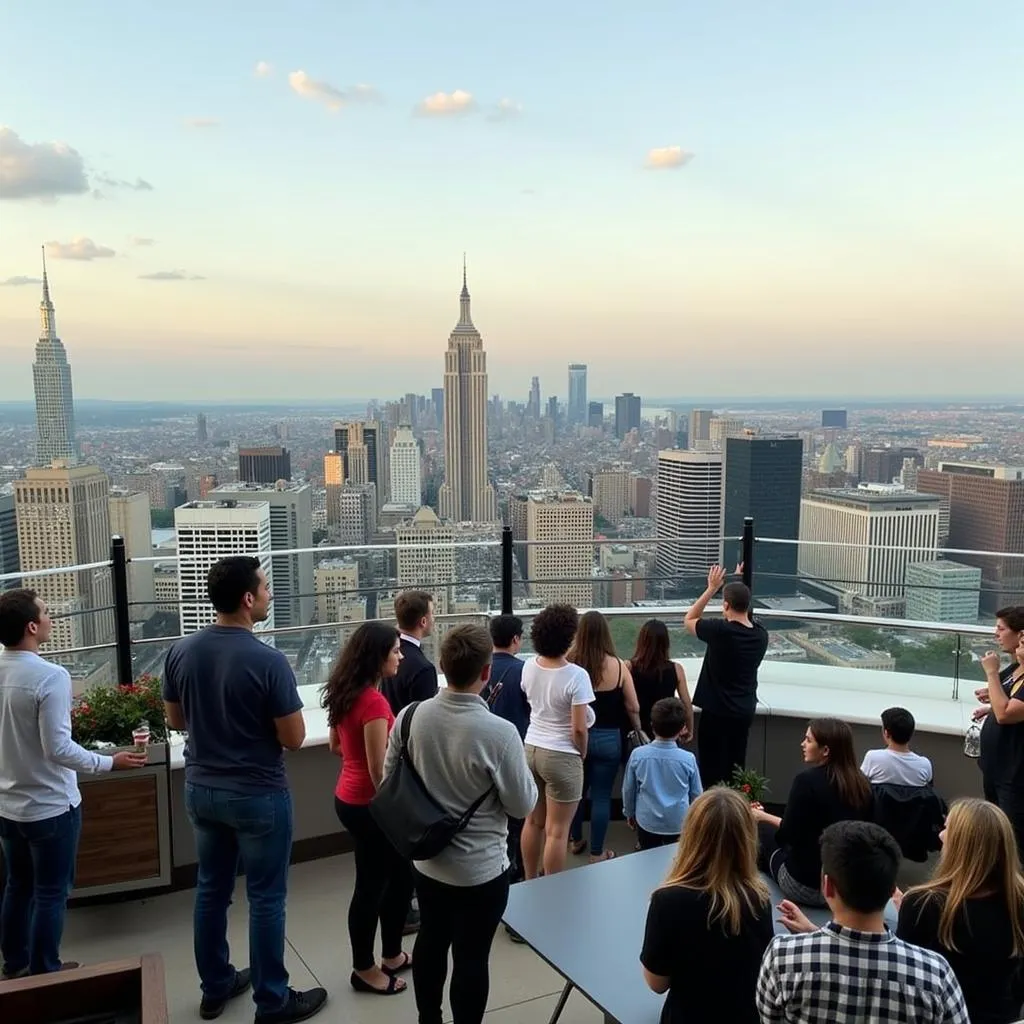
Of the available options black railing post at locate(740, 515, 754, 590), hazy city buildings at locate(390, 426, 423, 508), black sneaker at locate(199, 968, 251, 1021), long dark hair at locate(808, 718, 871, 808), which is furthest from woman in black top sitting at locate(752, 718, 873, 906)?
hazy city buildings at locate(390, 426, 423, 508)

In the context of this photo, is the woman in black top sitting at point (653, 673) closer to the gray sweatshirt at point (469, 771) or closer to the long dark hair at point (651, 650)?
the long dark hair at point (651, 650)

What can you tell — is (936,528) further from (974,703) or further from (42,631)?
(42,631)

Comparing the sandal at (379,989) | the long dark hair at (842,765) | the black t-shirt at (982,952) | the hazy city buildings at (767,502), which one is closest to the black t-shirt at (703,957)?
the black t-shirt at (982,952)

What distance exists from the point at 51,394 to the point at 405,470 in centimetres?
473

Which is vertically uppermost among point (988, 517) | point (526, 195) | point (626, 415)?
point (526, 195)

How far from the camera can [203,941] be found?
2895 mm

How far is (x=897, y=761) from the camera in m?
3.22

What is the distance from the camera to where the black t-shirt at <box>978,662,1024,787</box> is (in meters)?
3.19

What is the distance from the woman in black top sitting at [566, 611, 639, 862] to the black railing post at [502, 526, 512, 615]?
1078 millimetres

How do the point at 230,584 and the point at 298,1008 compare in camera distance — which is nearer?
the point at 230,584

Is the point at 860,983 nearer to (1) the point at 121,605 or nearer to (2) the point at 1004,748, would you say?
(2) the point at 1004,748

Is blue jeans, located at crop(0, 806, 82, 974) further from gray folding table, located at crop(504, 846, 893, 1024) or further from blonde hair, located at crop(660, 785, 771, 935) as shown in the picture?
blonde hair, located at crop(660, 785, 771, 935)

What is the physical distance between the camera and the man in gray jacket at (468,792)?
91.0 inches

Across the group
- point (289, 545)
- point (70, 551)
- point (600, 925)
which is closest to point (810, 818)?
point (600, 925)
